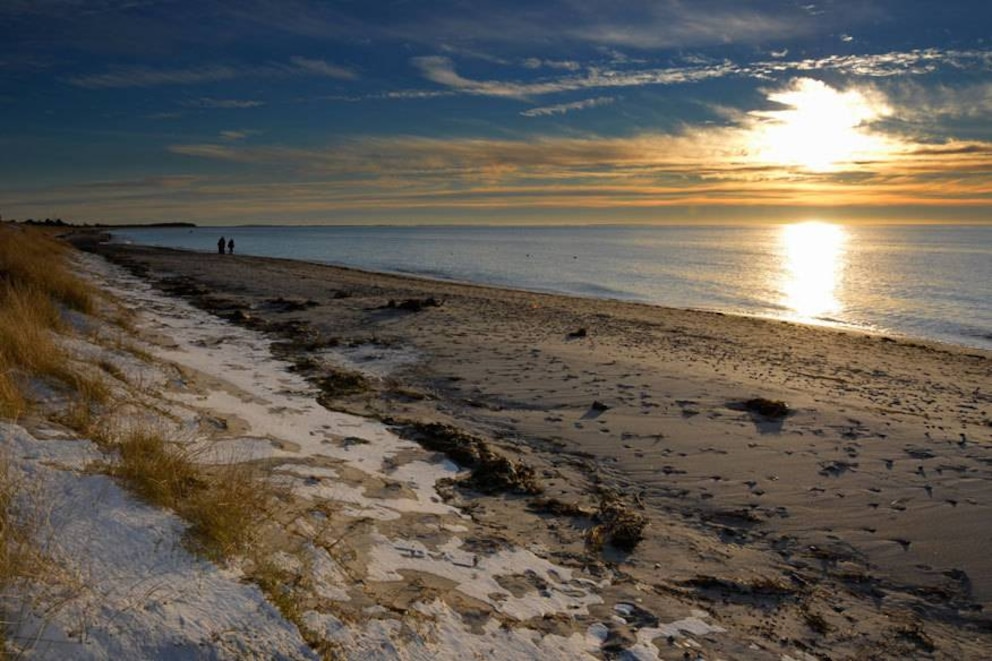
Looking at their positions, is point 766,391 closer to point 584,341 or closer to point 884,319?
point 584,341

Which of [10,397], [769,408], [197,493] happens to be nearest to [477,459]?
[197,493]

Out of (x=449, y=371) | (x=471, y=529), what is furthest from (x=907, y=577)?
(x=449, y=371)

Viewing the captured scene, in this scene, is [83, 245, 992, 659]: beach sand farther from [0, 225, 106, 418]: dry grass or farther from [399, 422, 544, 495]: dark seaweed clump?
[0, 225, 106, 418]: dry grass

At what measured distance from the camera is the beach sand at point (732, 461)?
5.11 metres

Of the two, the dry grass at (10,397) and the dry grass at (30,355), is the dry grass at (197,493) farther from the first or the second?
the dry grass at (30,355)

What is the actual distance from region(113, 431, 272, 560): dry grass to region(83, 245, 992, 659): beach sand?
2.10m

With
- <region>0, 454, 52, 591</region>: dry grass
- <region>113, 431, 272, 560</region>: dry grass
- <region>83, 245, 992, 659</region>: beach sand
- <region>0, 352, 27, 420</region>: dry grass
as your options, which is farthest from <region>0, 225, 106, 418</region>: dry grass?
<region>83, 245, 992, 659</region>: beach sand

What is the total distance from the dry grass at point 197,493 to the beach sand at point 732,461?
6.90ft

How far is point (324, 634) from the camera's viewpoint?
11.1 feet

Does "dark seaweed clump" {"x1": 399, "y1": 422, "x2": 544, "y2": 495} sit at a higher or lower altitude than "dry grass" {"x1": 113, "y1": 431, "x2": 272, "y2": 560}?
lower

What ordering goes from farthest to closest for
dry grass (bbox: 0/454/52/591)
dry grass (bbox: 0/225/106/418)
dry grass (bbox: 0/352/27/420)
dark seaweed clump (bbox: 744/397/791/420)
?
dark seaweed clump (bbox: 744/397/791/420)
dry grass (bbox: 0/225/106/418)
dry grass (bbox: 0/352/27/420)
dry grass (bbox: 0/454/52/591)

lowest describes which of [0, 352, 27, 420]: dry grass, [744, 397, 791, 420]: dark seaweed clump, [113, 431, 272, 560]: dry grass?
[744, 397, 791, 420]: dark seaweed clump

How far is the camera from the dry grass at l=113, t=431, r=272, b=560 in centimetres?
383

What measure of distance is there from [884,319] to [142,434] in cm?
3062
